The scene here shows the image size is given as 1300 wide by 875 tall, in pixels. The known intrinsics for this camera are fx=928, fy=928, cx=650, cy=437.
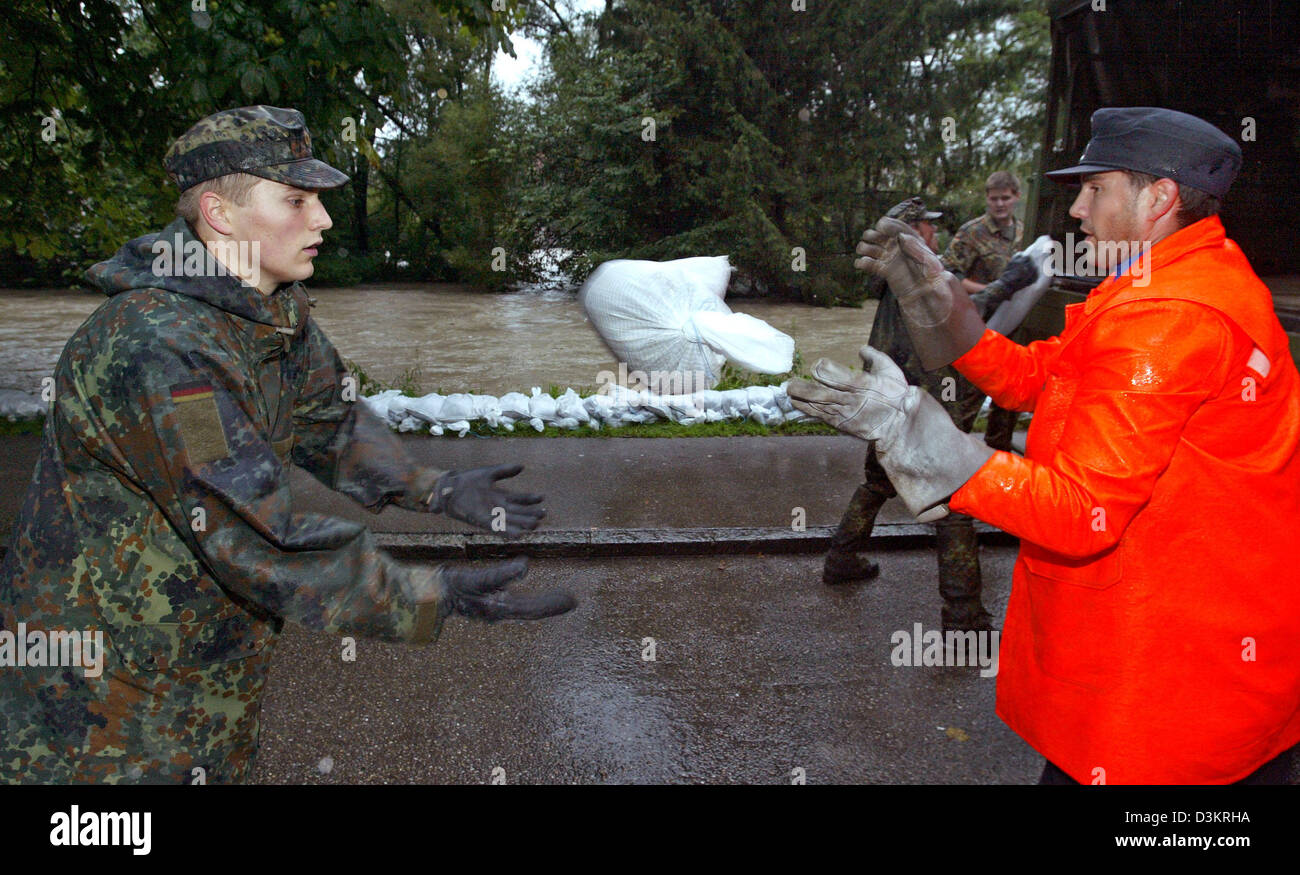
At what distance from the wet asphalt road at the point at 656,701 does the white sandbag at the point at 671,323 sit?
1254mm

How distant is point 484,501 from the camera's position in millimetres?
2195

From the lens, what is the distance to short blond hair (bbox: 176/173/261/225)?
6.18ft

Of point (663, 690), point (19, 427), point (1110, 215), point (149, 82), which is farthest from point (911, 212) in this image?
point (19, 427)

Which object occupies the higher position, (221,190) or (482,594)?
(221,190)

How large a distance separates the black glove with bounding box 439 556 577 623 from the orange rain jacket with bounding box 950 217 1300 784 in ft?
2.84

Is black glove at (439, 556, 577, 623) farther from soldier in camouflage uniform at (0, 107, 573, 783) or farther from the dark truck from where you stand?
the dark truck

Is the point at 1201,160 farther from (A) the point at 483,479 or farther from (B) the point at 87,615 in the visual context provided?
(B) the point at 87,615

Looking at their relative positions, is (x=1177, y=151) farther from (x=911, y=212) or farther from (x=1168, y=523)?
(x=911, y=212)

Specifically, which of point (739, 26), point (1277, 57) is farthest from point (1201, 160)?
point (739, 26)

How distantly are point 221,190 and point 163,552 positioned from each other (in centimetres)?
73

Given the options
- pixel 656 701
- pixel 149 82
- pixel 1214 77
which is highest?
pixel 1214 77

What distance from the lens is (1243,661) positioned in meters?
1.87

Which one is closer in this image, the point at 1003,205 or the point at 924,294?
the point at 924,294

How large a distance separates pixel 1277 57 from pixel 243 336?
877 centimetres
